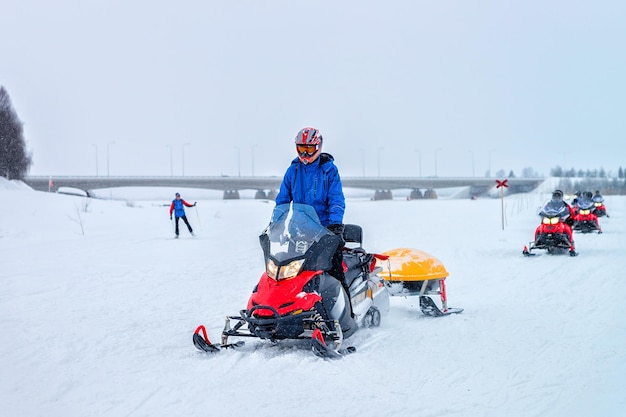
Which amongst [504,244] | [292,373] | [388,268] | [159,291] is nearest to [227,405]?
[292,373]

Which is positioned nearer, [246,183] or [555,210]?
[555,210]

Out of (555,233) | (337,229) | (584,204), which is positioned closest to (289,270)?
(337,229)

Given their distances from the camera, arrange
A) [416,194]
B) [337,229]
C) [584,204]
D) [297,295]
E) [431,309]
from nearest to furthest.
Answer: [297,295] → [337,229] → [431,309] → [584,204] → [416,194]

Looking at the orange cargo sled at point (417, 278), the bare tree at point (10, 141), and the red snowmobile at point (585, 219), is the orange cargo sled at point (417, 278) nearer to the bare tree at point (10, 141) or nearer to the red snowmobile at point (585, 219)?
the red snowmobile at point (585, 219)

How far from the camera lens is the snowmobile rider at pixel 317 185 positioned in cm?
678

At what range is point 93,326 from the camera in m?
7.74

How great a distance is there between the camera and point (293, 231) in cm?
639

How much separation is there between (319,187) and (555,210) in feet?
39.4

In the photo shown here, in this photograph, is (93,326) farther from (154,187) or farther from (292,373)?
(154,187)

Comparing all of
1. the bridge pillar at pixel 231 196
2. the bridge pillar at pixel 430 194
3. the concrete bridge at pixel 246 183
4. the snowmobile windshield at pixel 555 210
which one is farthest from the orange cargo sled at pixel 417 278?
the bridge pillar at pixel 430 194

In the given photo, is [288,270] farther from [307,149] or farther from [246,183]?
[246,183]

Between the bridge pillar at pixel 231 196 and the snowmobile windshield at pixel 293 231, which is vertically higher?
the snowmobile windshield at pixel 293 231

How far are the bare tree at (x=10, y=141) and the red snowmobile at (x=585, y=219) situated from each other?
39457 millimetres

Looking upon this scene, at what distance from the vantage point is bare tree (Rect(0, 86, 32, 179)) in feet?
156
